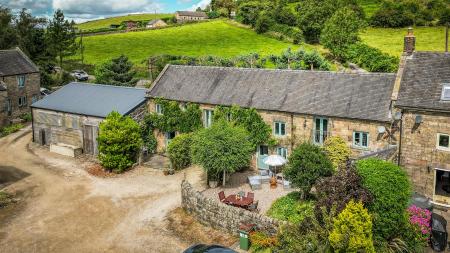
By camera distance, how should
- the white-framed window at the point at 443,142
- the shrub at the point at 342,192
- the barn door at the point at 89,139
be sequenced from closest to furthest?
the shrub at the point at 342,192
the white-framed window at the point at 443,142
the barn door at the point at 89,139

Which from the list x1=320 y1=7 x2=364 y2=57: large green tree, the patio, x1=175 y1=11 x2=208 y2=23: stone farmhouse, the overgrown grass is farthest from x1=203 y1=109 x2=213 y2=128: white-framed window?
x1=175 y1=11 x2=208 y2=23: stone farmhouse

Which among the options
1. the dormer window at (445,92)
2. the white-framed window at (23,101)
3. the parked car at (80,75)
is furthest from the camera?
the parked car at (80,75)

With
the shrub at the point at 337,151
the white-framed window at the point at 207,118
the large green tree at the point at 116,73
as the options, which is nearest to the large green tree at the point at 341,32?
the large green tree at the point at 116,73

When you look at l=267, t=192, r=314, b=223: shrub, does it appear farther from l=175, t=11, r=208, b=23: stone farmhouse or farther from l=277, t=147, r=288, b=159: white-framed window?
l=175, t=11, r=208, b=23: stone farmhouse

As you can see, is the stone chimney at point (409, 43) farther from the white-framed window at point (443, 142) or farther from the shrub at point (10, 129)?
the shrub at point (10, 129)

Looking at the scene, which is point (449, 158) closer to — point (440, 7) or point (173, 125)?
point (173, 125)

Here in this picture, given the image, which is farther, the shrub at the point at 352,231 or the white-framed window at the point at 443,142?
the white-framed window at the point at 443,142

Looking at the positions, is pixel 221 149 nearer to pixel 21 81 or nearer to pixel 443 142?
pixel 443 142
